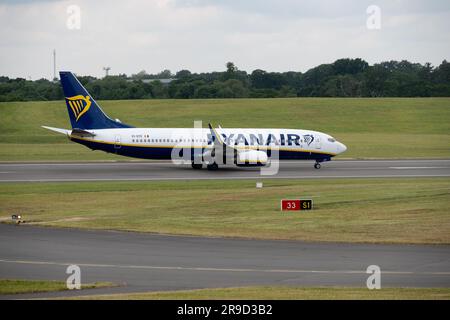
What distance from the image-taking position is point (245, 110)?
389ft

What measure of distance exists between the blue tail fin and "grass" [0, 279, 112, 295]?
3837 cm

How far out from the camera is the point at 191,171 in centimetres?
6066

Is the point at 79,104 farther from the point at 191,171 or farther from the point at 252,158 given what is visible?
the point at 252,158

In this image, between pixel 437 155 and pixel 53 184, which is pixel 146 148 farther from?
pixel 437 155

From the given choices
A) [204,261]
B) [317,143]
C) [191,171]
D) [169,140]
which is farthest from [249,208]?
[317,143]

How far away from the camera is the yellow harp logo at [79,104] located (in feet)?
201

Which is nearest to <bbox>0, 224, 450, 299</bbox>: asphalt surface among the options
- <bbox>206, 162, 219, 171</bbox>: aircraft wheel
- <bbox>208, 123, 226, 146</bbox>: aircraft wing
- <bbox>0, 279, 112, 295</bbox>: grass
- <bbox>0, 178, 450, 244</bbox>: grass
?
<bbox>0, 279, 112, 295</bbox>: grass

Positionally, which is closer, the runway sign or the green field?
the runway sign

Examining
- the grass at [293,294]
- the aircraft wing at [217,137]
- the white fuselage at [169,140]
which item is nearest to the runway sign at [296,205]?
the grass at [293,294]

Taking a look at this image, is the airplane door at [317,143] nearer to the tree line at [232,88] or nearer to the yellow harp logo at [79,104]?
the yellow harp logo at [79,104]

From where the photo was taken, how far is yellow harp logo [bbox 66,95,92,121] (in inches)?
2408

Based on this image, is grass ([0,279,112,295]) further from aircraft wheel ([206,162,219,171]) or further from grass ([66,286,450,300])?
aircraft wheel ([206,162,219,171])
